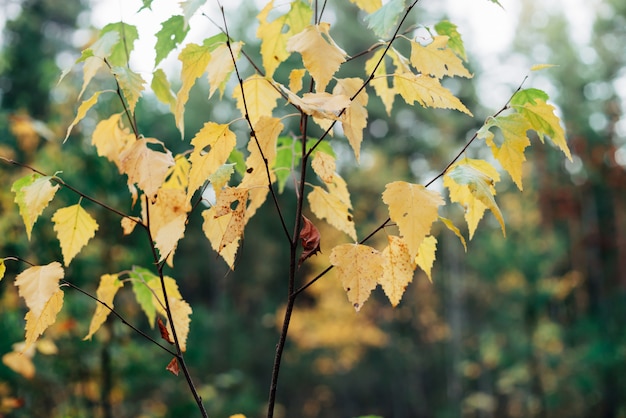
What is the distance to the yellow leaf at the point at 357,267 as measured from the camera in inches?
27.1

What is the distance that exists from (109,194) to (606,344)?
7.53 metres

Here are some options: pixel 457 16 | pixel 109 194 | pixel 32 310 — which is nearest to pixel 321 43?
pixel 32 310

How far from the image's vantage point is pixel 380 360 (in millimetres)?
12133

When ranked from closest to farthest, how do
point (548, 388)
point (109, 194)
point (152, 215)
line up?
point (152, 215) → point (109, 194) → point (548, 388)

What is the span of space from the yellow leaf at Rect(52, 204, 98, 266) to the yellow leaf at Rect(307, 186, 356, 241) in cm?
36

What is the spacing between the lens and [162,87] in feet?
2.95

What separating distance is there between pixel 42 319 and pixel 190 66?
41 cm

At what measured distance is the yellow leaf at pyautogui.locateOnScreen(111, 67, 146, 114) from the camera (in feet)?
2.37

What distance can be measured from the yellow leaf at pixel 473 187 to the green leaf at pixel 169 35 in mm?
445

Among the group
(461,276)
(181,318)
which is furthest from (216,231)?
(461,276)

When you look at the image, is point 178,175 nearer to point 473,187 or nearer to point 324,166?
point 324,166

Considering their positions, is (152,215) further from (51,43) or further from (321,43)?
(51,43)

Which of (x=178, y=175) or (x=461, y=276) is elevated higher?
(x=461, y=276)

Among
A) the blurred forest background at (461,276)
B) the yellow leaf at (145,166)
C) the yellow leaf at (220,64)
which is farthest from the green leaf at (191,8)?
the blurred forest background at (461,276)
